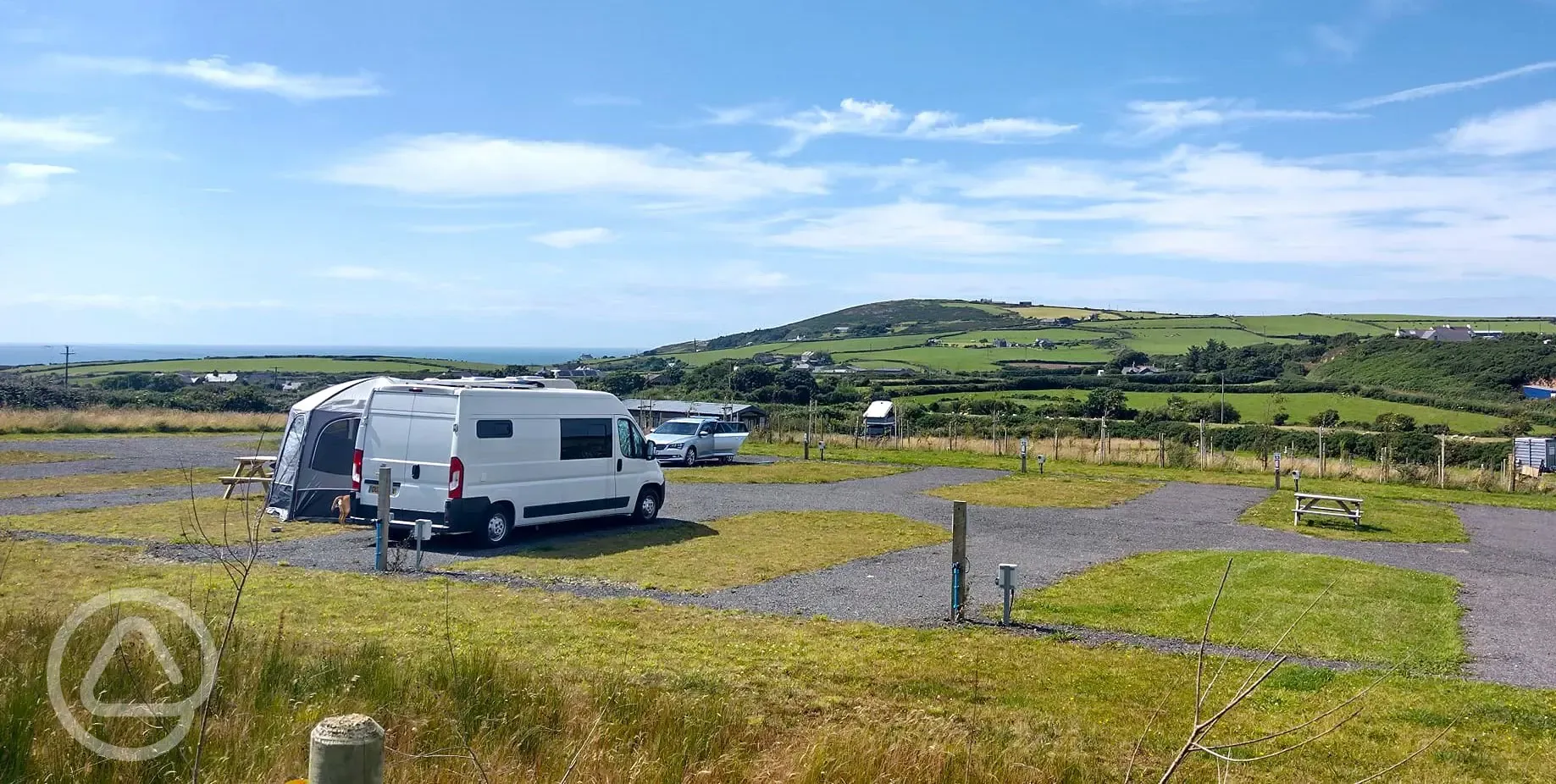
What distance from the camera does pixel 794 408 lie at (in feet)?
189

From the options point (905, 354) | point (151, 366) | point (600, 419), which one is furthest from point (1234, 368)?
point (151, 366)

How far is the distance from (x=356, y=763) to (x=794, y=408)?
2181 inches

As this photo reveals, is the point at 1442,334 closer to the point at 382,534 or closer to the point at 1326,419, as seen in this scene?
the point at 1326,419

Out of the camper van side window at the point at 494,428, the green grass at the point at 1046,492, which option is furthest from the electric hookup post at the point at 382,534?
the green grass at the point at 1046,492

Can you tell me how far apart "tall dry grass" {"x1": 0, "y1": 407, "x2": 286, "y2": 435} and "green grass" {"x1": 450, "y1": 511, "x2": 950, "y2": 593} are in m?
24.4

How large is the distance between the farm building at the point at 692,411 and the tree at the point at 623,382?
72.5 feet

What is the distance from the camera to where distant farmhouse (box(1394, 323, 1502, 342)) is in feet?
295

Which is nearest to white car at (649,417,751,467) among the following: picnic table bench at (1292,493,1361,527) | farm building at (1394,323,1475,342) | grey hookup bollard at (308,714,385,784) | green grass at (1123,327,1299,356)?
picnic table bench at (1292,493,1361,527)

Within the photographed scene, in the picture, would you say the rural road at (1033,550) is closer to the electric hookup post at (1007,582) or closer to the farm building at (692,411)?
the electric hookup post at (1007,582)

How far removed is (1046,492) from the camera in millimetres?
26328

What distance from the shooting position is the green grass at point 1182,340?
9519 cm

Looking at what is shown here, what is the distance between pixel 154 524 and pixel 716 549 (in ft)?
28.8

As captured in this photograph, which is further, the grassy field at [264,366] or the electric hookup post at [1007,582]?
the grassy field at [264,366]

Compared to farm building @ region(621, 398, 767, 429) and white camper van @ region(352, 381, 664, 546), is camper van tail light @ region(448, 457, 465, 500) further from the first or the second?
farm building @ region(621, 398, 767, 429)
